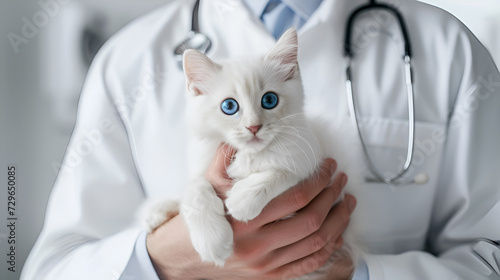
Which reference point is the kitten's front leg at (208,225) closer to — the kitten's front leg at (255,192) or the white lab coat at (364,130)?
the kitten's front leg at (255,192)

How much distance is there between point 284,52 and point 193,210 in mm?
411

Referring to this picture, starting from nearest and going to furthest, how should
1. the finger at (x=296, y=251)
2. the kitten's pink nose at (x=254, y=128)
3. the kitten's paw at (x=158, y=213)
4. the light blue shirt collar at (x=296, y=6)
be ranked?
the kitten's pink nose at (x=254, y=128) → the finger at (x=296, y=251) → the kitten's paw at (x=158, y=213) → the light blue shirt collar at (x=296, y=6)

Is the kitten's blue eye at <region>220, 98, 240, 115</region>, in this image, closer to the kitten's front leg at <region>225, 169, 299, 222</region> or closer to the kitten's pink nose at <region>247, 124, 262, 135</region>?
the kitten's pink nose at <region>247, 124, 262, 135</region>

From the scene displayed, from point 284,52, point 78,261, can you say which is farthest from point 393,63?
point 78,261

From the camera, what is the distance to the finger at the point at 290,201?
34.3 inches

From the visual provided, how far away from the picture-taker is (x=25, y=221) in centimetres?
128

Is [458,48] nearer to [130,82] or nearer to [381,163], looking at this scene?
[381,163]

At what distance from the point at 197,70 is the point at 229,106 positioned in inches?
4.2

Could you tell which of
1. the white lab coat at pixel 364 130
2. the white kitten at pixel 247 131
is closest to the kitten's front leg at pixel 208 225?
the white kitten at pixel 247 131

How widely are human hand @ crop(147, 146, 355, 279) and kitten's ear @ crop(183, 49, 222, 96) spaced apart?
17 cm

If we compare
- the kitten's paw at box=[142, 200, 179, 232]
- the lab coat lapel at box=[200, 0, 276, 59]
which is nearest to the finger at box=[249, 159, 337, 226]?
the kitten's paw at box=[142, 200, 179, 232]

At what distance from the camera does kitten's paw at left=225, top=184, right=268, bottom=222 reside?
0.79 metres

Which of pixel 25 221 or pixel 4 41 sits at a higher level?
pixel 4 41

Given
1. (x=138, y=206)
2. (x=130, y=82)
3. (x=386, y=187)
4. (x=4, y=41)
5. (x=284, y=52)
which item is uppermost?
(x=4, y=41)
